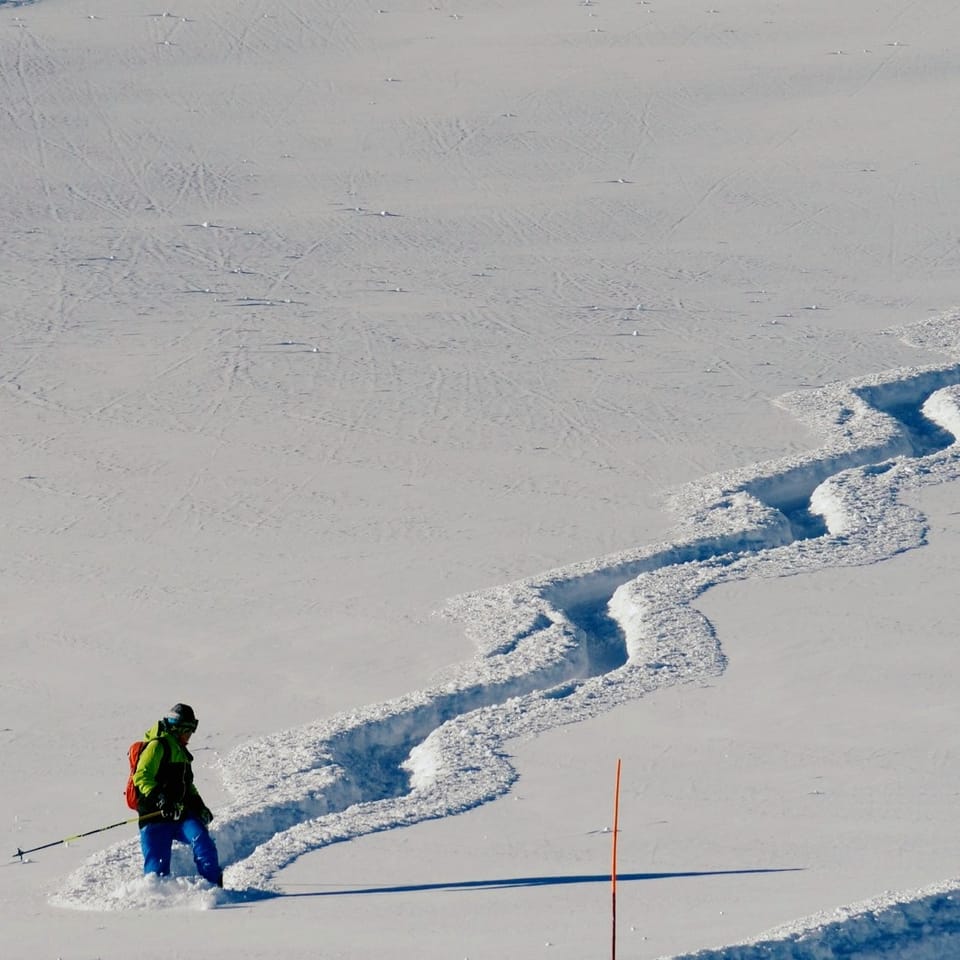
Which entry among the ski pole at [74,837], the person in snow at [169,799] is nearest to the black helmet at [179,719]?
the person in snow at [169,799]

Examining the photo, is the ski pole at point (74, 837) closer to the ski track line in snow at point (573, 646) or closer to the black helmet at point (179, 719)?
the ski track line in snow at point (573, 646)

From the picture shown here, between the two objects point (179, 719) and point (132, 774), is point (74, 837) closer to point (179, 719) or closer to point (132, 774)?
point (132, 774)

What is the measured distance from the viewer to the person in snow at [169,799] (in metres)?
7.03

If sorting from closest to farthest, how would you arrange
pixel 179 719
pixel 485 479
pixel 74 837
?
Answer: pixel 179 719 → pixel 74 837 → pixel 485 479

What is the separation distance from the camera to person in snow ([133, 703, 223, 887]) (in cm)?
703

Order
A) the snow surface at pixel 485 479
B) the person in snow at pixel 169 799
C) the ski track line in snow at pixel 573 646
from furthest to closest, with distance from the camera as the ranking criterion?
the ski track line in snow at pixel 573 646 < the snow surface at pixel 485 479 < the person in snow at pixel 169 799

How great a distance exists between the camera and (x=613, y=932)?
6.06 meters

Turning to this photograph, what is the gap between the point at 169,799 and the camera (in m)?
7.05

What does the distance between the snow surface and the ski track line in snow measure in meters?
0.03

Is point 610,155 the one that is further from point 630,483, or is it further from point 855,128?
point 630,483

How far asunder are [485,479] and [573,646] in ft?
10.3

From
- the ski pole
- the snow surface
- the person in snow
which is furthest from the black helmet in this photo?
the snow surface

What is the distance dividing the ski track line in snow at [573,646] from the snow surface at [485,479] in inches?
1.3

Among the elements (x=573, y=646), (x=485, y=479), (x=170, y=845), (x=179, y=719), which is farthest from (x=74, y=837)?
(x=485, y=479)
